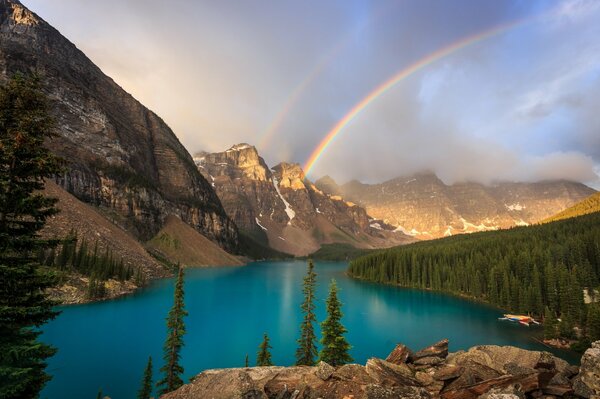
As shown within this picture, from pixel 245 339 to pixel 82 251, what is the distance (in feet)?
203

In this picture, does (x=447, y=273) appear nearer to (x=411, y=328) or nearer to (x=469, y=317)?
(x=469, y=317)

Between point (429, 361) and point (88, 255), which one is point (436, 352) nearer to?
point (429, 361)

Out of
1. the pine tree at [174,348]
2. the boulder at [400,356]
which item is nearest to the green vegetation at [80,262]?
the pine tree at [174,348]

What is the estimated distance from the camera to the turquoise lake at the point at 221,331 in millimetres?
38906

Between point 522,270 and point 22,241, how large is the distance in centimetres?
11300

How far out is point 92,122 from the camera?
193375 mm

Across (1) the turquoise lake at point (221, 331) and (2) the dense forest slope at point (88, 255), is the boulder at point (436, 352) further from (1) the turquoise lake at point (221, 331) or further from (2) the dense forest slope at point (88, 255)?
(2) the dense forest slope at point (88, 255)

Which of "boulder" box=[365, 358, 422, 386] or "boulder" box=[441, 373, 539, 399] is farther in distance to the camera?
"boulder" box=[365, 358, 422, 386]

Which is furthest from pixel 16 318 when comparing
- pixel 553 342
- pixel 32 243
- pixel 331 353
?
pixel 553 342

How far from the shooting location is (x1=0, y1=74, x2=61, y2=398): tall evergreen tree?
12.2 m

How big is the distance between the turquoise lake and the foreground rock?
24.6 m

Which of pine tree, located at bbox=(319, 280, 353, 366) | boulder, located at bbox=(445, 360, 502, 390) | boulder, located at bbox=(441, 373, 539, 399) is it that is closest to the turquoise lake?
pine tree, located at bbox=(319, 280, 353, 366)

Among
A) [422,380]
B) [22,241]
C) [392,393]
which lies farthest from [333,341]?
[22,241]

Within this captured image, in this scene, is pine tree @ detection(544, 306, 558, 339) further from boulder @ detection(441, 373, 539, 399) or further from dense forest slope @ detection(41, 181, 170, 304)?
dense forest slope @ detection(41, 181, 170, 304)
